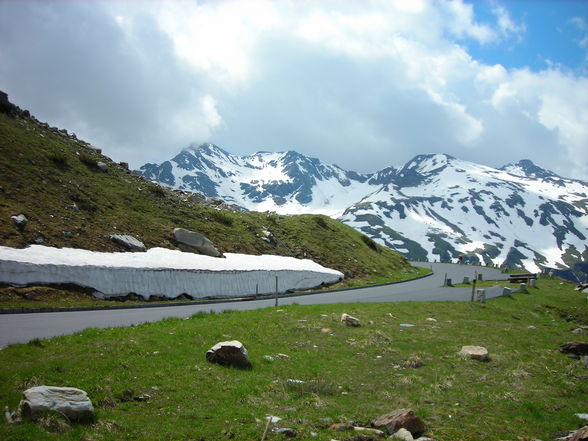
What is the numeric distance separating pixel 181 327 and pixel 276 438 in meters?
10.5

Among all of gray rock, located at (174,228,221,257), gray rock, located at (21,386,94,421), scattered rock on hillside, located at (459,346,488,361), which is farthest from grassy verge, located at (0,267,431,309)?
scattered rock on hillside, located at (459,346,488,361)

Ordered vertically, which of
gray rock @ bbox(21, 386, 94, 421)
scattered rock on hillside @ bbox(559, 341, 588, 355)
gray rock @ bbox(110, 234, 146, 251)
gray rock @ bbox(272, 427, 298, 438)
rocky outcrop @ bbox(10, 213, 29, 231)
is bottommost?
scattered rock on hillside @ bbox(559, 341, 588, 355)

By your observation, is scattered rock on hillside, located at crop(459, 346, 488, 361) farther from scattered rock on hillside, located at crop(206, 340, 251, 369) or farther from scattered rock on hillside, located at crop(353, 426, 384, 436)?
scattered rock on hillside, located at crop(206, 340, 251, 369)

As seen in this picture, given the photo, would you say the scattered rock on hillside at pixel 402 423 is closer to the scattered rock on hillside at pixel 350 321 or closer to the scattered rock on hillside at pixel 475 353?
the scattered rock on hillside at pixel 475 353

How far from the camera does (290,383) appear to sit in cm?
1245

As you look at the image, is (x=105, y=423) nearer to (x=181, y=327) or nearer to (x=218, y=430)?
(x=218, y=430)

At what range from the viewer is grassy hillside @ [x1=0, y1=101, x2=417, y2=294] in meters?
30.7

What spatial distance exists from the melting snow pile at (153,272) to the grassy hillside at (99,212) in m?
2.00

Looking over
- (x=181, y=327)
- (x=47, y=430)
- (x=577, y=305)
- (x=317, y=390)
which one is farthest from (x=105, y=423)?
(x=577, y=305)

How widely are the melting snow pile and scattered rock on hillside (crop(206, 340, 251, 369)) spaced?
17.0 metres

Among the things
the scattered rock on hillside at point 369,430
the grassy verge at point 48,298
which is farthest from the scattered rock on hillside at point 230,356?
the grassy verge at point 48,298

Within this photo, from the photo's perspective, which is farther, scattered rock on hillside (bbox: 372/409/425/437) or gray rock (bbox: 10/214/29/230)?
gray rock (bbox: 10/214/29/230)

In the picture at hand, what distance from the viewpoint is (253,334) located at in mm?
18656

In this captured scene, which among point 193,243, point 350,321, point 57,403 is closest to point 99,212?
point 193,243
